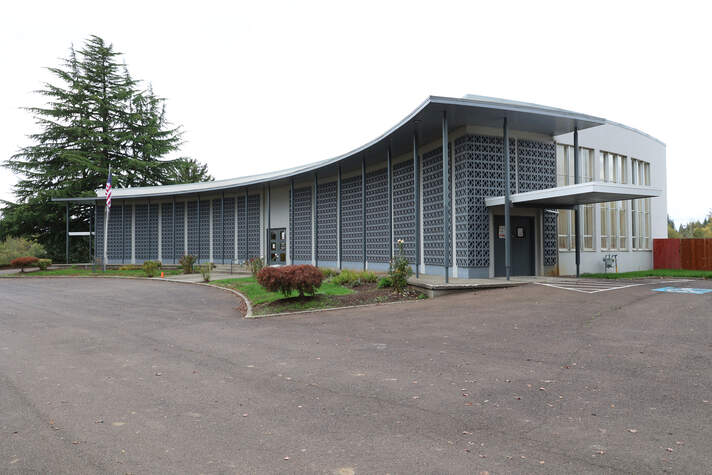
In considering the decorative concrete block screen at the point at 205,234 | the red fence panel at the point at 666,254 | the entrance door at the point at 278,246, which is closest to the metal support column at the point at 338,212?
the entrance door at the point at 278,246

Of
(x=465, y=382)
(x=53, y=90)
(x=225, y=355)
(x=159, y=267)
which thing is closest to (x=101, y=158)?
(x=53, y=90)

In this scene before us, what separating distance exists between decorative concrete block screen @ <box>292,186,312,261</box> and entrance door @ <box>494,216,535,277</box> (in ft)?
38.9

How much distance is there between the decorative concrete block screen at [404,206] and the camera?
1814cm

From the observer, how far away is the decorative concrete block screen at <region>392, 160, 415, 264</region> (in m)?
18.1

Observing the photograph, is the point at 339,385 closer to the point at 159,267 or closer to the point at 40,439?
the point at 40,439

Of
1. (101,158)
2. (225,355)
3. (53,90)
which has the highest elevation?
(53,90)

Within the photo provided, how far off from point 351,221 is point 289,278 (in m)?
10.6

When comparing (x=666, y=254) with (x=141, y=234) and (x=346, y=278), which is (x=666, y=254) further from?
(x=141, y=234)

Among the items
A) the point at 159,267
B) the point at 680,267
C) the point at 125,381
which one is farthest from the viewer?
the point at 159,267

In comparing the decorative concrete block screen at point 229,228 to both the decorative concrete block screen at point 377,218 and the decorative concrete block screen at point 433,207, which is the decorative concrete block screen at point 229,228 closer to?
the decorative concrete block screen at point 377,218

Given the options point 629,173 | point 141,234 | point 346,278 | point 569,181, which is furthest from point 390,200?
point 141,234

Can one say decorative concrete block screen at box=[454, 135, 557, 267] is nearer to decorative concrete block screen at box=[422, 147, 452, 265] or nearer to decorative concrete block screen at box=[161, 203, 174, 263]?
decorative concrete block screen at box=[422, 147, 452, 265]

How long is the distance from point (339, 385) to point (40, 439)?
110 inches

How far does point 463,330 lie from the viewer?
26.4 feet
